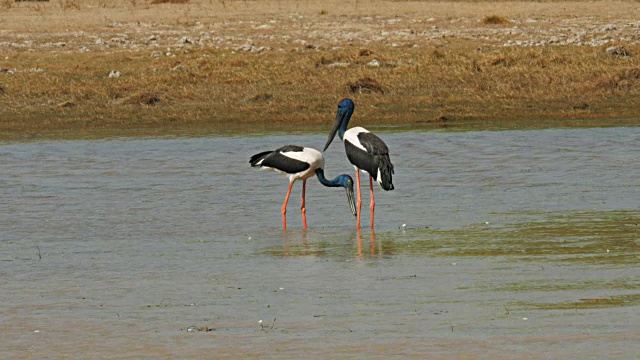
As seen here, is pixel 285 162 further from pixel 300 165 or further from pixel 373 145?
pixel 373 145

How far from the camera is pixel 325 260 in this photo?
8492mm

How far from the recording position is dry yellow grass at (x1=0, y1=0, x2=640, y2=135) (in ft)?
62.2

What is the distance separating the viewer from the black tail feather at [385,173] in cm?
980

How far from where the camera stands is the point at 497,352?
225 inches

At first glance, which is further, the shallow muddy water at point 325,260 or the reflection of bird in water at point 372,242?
the reflection of bird in water at point 372,242

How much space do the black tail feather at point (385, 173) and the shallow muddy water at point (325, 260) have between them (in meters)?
0.38

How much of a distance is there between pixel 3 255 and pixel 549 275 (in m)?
4.11

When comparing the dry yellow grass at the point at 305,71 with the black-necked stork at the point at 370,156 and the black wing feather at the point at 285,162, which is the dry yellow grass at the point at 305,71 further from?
the black-necked stork at the point at 370,156

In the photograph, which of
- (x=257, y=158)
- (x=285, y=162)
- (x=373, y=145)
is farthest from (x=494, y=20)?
(x=373, y=145)

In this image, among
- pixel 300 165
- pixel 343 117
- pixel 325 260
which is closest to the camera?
pixel 325 260

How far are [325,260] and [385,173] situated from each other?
5.22ft

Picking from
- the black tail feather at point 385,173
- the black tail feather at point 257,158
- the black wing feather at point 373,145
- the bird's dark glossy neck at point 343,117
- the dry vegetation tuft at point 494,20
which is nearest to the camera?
the black tail feather at point 385,173

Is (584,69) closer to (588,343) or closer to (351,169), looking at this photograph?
(351,169)

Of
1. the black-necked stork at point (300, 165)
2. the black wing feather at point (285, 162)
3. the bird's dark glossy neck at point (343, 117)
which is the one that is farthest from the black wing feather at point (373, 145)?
the bird's dark glossy neck at point (343, 117)
